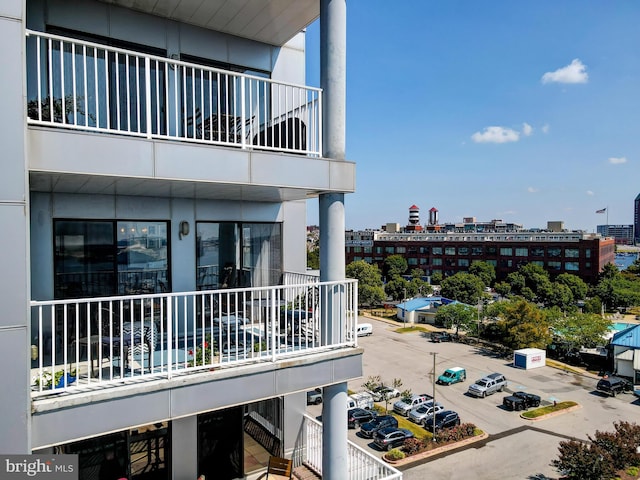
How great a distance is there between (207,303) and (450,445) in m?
16.2

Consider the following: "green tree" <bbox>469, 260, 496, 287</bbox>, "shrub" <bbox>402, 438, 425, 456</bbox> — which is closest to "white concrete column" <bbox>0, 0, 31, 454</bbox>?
"shrub" <bbox>402, 438, 425, 456</bbox>

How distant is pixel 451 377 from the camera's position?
28.8 meters

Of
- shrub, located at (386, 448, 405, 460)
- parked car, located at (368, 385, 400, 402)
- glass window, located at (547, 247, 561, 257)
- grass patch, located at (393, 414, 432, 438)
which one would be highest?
glass window, located at (547, 247, 561, 257)

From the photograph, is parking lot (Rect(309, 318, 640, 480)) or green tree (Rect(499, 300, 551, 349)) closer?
parking lot (Rect(309, 318, 640, 480))

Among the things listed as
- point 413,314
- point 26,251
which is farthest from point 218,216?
point 413,314

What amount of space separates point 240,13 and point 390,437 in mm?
18819

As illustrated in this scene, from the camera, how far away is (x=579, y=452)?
1561cm

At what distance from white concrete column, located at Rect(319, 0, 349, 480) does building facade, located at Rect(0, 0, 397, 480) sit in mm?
26

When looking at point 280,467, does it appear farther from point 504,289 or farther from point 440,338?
point 504,289

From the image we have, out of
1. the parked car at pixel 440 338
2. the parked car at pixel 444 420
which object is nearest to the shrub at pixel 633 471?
the parked car at pixel 444 420

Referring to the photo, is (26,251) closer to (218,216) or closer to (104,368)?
(104,368)

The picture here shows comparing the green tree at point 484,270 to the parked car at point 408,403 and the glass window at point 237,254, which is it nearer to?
the parked car at point 408,403

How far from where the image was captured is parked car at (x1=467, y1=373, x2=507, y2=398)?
26266mm

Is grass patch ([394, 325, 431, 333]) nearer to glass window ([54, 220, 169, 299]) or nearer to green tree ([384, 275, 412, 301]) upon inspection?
green tree ([384, 275, 412, 301])
